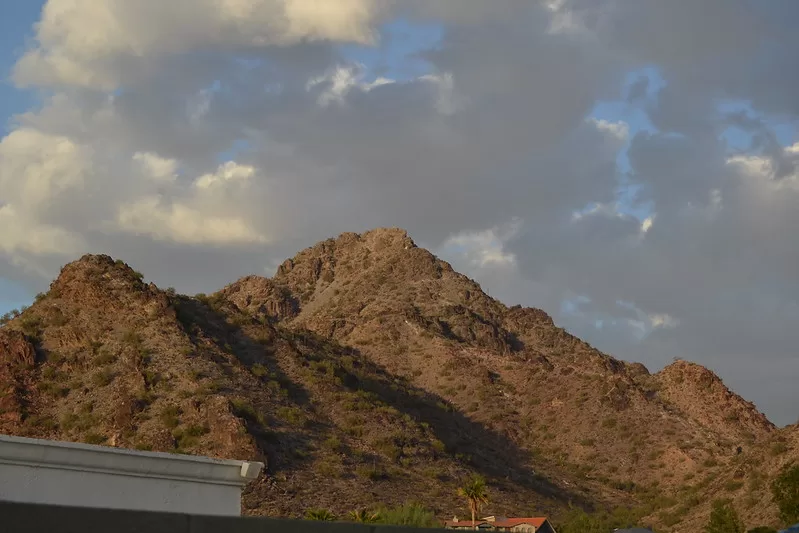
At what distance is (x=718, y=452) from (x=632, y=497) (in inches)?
Answer: 367

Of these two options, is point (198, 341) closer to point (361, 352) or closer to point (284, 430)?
point (284, 430)

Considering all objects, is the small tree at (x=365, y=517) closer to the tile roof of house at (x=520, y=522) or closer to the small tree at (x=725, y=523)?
the tile roof of house at (x=520, y=522)

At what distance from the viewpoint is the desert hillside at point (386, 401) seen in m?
66.5

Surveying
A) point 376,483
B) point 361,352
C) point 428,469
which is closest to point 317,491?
point 376,483

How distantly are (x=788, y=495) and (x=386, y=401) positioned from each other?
4134 centimetres

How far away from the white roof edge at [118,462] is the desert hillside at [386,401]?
42.4 metres

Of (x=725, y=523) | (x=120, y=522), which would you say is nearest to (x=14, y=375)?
(x=725, y=523)

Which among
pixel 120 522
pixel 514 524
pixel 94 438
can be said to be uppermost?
pixel 94 438

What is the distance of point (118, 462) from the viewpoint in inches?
627

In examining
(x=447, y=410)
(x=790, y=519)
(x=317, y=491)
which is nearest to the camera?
(x=790, y=519)

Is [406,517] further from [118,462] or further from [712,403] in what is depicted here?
[712,403]

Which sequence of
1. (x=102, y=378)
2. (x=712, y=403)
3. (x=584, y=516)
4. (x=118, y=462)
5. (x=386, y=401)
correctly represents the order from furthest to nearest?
(x=712, y=403), (x=386, y=401), (x=102, y=378), (x=584, y=516), (x=118, y=462)

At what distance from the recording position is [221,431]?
214 ft

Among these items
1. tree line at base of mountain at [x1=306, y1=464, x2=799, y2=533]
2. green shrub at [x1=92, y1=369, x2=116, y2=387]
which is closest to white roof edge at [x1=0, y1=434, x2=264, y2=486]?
tree line at base of mountain at [x1=306, y1=464, x2=799, y2=533]
